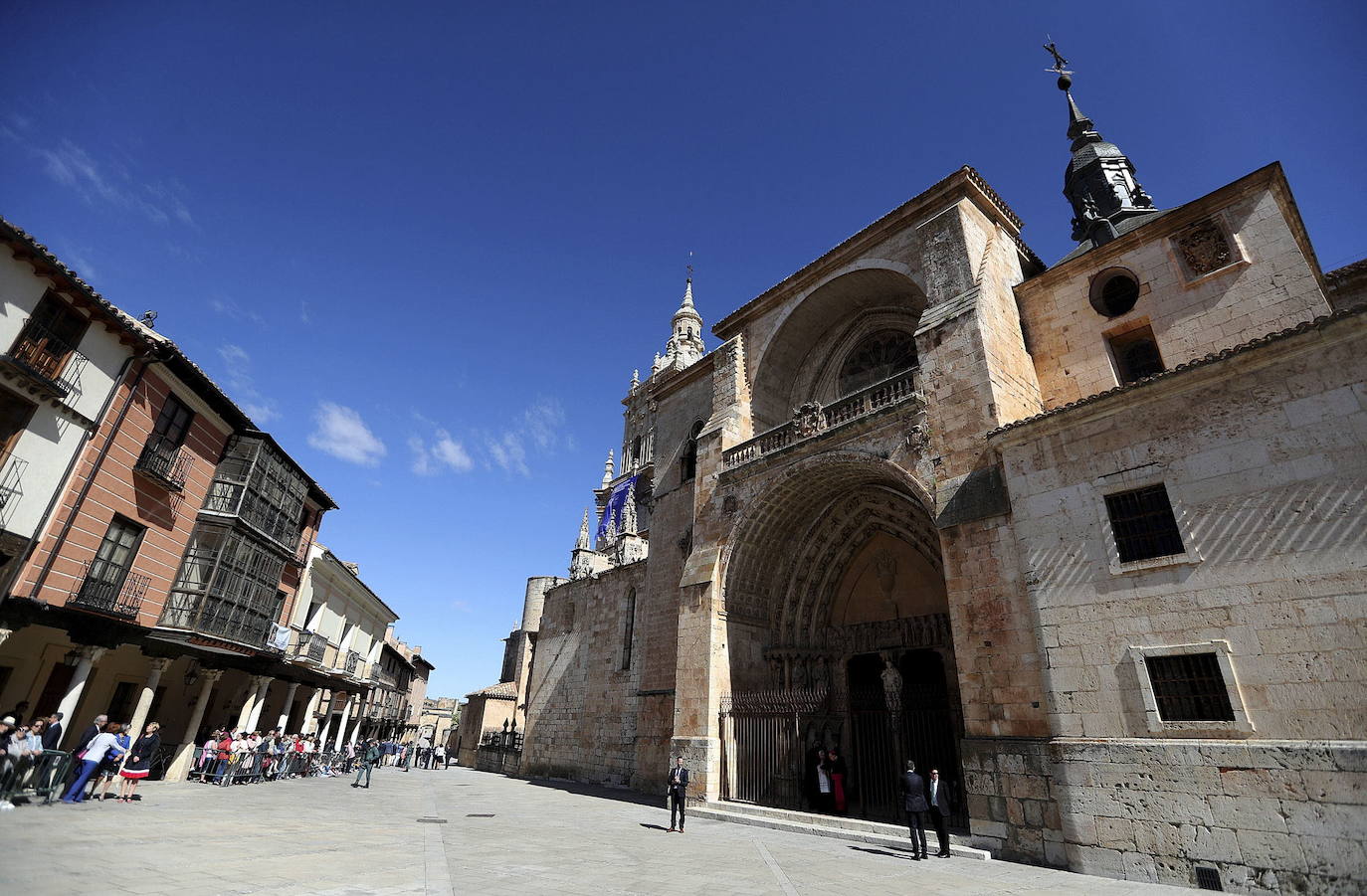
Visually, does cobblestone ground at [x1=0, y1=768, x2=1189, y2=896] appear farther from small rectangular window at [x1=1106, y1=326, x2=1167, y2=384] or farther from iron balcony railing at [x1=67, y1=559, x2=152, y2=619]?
small rectangular window at [x1=1106, y1=326, x2=1167, y2=384]

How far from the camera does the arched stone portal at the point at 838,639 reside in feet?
41.3

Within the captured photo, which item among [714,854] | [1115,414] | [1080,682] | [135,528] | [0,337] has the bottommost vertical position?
[714,854]

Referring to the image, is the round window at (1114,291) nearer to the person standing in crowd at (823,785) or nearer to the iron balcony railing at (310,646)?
the person standing in crowd at (823,785)

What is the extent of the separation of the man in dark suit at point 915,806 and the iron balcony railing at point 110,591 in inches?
534

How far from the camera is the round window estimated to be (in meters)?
11.8

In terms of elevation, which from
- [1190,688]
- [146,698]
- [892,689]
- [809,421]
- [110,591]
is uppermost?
[809,421]

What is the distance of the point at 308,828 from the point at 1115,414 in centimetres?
1237

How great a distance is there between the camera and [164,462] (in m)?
13.2

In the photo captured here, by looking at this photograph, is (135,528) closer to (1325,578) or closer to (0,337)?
(0,337)

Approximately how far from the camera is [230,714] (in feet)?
60.1

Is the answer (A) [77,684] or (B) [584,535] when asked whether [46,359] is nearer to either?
(A) [77,684]

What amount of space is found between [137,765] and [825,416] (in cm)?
1404

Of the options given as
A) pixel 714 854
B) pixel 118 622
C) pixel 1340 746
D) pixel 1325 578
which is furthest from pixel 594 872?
pixel 118 622

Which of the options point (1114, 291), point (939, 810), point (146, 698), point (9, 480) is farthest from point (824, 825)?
point (9, 480)
